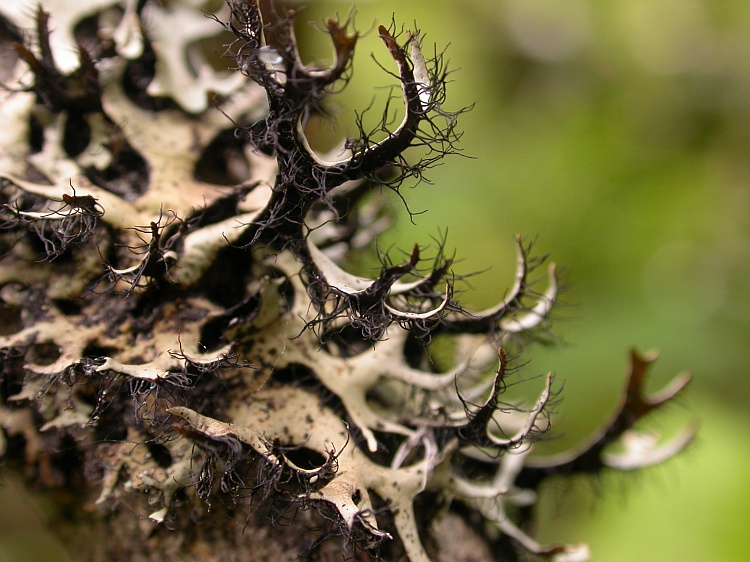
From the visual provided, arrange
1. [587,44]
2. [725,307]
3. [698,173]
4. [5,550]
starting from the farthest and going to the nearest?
[587,44] < [698,173] < [725,307] < [5,550]

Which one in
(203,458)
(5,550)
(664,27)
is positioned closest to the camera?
(203,458)

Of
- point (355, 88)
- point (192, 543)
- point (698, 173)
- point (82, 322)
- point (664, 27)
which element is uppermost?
point (664, 27)

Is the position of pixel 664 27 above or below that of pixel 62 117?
above

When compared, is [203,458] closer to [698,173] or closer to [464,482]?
[464,482]

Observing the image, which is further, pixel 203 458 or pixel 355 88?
pixel 355 88

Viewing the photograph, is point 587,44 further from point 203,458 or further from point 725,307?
point 203,458

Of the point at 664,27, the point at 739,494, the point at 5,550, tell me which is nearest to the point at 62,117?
the point at 5,550
